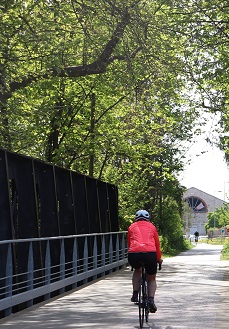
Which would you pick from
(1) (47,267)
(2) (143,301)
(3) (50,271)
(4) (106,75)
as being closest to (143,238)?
(2) (143,301)

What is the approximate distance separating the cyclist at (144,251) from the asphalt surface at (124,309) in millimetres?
431

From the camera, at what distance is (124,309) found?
14094 millimetres

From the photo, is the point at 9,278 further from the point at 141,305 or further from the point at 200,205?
the point at 200,205

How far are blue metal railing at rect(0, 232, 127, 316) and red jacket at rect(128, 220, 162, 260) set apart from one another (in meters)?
1.85

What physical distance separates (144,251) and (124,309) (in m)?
2.40

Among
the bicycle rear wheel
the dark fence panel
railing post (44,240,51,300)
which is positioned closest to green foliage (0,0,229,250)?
the dark fence panel

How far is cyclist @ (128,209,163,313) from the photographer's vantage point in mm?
11938

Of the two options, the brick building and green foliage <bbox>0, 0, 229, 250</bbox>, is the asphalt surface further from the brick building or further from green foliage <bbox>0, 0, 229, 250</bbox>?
the brick building

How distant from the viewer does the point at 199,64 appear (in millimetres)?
24281

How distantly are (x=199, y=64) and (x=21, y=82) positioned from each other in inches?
201

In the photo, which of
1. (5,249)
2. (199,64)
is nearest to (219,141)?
(199,64)

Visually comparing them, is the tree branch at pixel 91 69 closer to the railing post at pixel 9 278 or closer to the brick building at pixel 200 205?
the railing post at pixel 9 278

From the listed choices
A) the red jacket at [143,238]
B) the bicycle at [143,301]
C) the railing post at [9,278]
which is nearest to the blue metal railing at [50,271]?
the railing post at [9,278]

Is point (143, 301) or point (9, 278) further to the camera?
point (9, 278)
